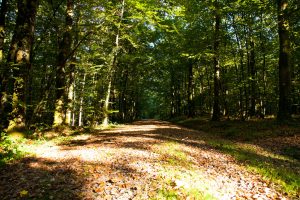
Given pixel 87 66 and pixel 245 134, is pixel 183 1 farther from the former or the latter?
pixel 245 134

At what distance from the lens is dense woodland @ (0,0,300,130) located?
1020 cm

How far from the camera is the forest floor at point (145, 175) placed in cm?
585

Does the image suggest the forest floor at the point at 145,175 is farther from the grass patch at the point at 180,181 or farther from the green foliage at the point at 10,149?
the green foliage at the point at 10,149

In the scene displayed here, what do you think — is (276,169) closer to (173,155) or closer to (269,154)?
(269,154)

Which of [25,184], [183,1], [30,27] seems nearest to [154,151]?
[25,184]

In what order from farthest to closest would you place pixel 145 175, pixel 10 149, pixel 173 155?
pixel 173 155 < pixel 10 149 < pixel 145 175

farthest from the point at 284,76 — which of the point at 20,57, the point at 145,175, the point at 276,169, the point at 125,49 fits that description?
the point at 125,49

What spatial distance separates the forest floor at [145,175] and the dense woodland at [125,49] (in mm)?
2643

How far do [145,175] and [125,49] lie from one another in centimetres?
2543

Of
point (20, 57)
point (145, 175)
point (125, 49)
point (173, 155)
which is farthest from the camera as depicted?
point (125, 49)

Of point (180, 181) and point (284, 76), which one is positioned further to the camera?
point (284, 76)

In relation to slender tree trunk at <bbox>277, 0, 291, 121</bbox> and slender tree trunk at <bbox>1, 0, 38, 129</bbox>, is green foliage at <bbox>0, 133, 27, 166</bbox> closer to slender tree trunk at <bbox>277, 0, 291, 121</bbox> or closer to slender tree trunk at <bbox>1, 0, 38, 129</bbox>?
slender tree trunk at <bbox>1, 0, 38, 129</bbox>

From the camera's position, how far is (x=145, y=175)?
6.73 meters

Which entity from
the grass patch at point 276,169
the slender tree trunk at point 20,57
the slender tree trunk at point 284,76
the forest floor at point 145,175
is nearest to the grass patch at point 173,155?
the forest floor at point 145,175
